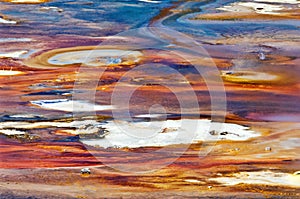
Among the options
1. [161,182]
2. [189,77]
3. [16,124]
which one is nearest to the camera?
[161,182]

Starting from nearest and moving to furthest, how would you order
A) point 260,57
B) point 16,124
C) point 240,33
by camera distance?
point 16,124, point 260,57, point 240,33

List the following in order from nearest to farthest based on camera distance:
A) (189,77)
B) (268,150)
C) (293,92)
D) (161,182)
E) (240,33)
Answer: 1. (161,182)
2. (268,150)
3. (293,92)
4. (189,77)
5. (240,33)

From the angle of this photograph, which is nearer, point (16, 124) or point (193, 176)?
point (193, 176)

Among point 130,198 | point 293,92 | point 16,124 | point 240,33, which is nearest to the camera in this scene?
point 130,198

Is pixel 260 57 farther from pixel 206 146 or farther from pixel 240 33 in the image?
pixel 206 146

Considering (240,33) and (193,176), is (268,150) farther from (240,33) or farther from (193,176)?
(240,33)

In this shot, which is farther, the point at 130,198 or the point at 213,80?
the point at 213,80

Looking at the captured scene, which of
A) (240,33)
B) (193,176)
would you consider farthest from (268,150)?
(240,33)

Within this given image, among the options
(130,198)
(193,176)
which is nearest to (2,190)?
(130,198)

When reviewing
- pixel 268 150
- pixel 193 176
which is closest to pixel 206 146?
pixel 268 150
